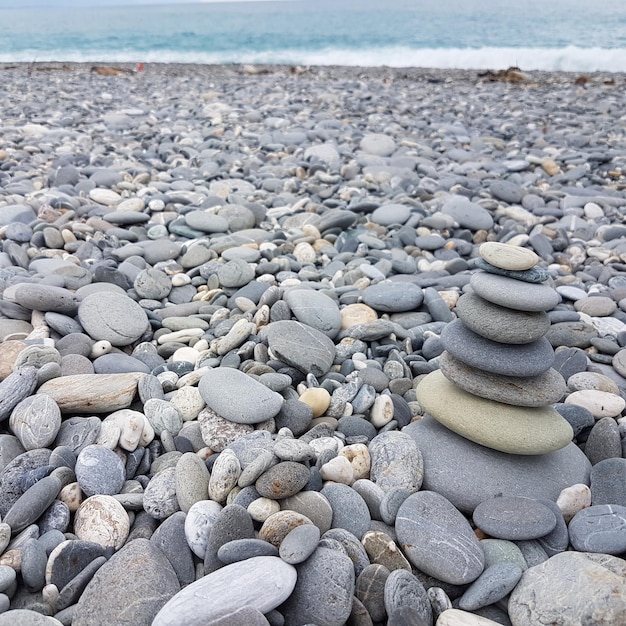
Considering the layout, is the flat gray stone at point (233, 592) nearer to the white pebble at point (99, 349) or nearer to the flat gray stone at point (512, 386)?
the flat gray stone at point (512, 386)

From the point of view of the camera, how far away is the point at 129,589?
1.70 m

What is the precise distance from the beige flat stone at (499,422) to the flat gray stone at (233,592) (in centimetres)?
91

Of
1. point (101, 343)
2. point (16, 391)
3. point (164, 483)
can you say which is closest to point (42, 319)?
point (101, 343)

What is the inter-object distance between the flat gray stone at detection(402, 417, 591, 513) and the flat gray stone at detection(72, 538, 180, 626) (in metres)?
1.04

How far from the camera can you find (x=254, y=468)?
2.02 m

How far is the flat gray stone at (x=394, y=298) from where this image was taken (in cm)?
352

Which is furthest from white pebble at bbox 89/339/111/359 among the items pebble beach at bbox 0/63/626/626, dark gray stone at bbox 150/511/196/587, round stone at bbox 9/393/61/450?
dark gray stone at bbox 150/511/196/587

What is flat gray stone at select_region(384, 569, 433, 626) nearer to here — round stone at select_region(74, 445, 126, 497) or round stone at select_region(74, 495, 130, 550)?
round stone at select_region(74, 495, 130, 550)

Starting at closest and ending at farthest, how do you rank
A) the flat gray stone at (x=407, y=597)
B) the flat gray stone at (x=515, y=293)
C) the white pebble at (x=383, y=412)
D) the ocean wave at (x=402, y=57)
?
1. the flat gray stone at (x=407, y=597)
2. the flat gray stone at (x=515, y=293)
3. the white pebble at (x=383, y=412)
4. the ocean wave at (x=402, y=57)

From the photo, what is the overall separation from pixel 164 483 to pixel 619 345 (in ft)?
8.60

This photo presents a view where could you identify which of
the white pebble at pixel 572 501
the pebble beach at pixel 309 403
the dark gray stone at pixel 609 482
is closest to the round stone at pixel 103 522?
the pebble beach at pixel 309 403

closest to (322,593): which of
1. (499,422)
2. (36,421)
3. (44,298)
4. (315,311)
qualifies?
(499,422)

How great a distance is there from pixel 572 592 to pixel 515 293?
3.27 ft

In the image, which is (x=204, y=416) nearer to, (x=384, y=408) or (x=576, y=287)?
(x=384, y=408)
